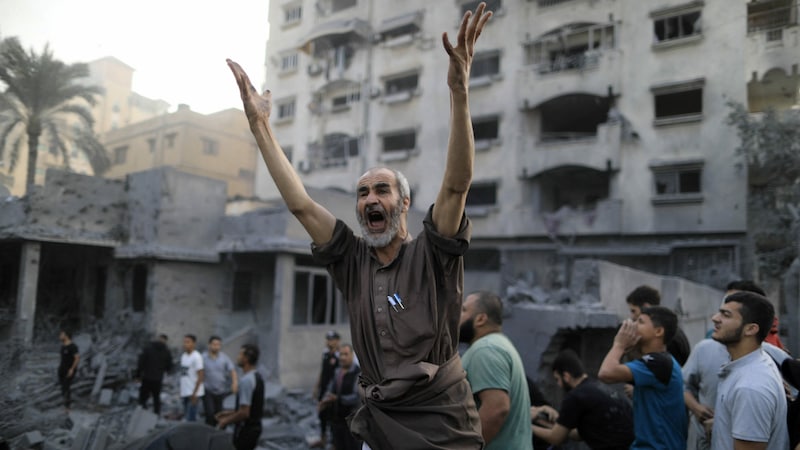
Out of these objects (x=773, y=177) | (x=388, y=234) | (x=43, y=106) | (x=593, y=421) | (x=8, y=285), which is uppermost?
(x=773, y=177)

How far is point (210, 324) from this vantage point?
15.1 meters

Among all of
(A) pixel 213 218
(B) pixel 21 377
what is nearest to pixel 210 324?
(A) pixel 213 218

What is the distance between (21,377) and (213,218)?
10.4 meters

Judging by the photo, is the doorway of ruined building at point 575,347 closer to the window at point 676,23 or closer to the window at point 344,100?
the window at point 676,23

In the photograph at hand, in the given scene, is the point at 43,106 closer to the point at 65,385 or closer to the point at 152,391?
the point at 65,385

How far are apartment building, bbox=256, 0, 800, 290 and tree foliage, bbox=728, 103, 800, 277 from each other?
19.5 inches

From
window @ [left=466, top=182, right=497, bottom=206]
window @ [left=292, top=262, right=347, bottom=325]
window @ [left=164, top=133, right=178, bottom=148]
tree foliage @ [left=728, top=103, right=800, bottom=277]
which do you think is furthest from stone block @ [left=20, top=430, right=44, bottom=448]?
window @ [left=466, top=182, right=497, bottom=206]

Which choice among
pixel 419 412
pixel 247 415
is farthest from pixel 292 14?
pixel 419 412

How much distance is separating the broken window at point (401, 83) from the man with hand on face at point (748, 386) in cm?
2175

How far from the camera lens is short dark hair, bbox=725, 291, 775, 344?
2891mm

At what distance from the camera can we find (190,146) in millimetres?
20609

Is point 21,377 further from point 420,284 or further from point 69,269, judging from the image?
point 69,269

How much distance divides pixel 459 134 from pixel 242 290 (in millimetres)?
15197

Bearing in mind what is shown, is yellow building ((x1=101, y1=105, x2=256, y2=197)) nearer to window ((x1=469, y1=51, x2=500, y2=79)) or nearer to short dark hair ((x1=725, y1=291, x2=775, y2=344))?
window ((x1=469, y1=51, x2=500, y2=79))
